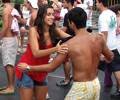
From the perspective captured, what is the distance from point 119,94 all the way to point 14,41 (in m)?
2.19

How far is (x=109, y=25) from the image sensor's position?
7711 mm

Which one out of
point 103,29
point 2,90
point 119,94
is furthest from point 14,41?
point 119,94

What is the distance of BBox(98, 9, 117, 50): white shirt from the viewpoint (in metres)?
7.63

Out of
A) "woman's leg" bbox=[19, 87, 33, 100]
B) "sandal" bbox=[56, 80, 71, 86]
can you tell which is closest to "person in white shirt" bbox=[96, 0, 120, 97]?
"sandal" bbox=[56, 80, 71, 86]

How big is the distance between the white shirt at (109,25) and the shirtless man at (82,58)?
124 inches

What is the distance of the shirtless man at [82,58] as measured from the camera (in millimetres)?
4332

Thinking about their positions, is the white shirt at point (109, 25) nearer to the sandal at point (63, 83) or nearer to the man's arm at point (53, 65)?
the sandal at point (63, 83)

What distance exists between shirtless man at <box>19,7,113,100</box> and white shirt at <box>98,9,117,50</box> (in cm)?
315

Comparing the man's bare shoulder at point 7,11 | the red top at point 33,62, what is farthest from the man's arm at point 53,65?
the man's bare shoulder at point 7,11

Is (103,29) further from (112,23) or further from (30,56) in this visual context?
(30,56)

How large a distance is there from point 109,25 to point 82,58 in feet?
11.4

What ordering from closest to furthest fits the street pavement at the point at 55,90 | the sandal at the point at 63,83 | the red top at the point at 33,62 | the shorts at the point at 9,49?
1. the red top at the point at 33,62
2. the shorts at the point at 9,49
3. the street pavement at the point at 55,90
4. the sandal at the point at 63,83

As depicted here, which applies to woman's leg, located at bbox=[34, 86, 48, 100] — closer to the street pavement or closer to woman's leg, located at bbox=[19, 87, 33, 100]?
woman's leg, located at bbox=[19, 87, 33, 100]

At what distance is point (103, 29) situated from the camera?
25.0ft
